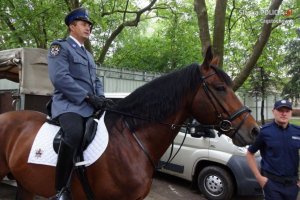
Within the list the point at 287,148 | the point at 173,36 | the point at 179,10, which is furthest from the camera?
the point at 173,36

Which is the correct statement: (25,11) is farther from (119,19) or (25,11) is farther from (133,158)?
(133,158)

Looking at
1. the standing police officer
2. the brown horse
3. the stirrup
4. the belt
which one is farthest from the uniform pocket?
the belt

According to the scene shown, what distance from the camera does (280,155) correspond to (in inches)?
154

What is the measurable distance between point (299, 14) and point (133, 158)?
8898 millimetres

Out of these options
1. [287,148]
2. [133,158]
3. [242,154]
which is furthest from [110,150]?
[242,154]

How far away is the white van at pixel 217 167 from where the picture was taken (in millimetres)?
6793

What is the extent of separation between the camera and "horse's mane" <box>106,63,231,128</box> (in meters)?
3.33

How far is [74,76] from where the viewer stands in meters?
3.55

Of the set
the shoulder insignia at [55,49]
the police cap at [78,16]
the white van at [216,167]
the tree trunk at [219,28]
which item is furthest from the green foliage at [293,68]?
the shoulder insignia at [55,49]

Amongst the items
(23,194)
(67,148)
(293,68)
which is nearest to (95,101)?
(67,148)

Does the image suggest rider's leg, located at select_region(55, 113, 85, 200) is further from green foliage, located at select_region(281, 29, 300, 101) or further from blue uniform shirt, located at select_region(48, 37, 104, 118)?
green foliage, located at select_region(281, 29, 300, 101)

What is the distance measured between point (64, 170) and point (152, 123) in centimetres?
97

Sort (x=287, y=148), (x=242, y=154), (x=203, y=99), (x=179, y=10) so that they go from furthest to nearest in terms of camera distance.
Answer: (x=179, y=10)
(x=242, y=154)
(x=287, y=148)
(x=203, y=99)

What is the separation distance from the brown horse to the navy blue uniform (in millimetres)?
779
